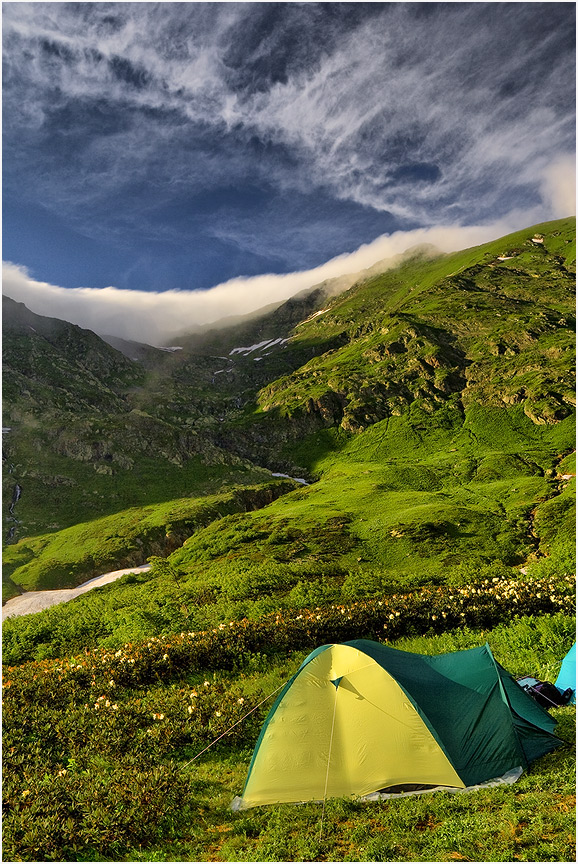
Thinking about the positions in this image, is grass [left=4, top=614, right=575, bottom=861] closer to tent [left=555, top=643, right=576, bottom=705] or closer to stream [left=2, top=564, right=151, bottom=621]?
tent [left=555, top=643, right=576, bottom=705]

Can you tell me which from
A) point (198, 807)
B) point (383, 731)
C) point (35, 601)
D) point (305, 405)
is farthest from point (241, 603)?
point (305, 405)

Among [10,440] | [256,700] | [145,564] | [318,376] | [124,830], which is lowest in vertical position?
[145,564]

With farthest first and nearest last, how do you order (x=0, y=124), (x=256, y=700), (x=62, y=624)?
(x=62, y=624)
(x=256, y=700)
(x=0, y=124)

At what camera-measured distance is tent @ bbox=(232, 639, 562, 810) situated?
10.8 m

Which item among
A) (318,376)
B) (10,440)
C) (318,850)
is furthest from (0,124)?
(318,376)

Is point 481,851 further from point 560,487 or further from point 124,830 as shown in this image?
point 560,487

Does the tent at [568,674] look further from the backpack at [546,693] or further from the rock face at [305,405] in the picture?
the rock face at [305,405]

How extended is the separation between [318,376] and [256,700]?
182645 millimetres

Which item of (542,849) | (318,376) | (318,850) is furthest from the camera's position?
(318,376)

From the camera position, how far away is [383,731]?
11.2 meters

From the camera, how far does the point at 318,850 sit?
8.76 m

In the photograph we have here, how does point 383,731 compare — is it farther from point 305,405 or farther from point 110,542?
point 305,405

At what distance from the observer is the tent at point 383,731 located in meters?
10.8

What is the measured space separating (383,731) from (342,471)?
100 metres
